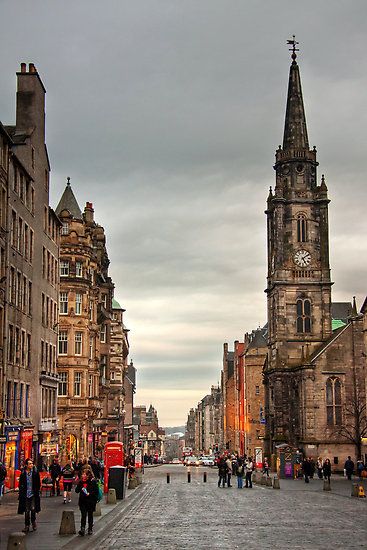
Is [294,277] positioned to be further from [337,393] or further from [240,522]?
[240,522]

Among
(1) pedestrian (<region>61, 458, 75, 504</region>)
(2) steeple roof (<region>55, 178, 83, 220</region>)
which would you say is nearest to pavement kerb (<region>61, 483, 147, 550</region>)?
(1) pedestrian (<region>61, 458, 75, 504</region>)

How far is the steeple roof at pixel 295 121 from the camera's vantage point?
88000mm

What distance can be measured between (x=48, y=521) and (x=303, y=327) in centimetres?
5972

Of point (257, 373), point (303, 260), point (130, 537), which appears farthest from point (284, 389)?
point (130, 537)

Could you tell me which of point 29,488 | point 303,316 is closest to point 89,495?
point 29,488

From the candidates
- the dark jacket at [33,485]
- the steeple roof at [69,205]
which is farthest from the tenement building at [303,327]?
the dark jacket at [33,485]

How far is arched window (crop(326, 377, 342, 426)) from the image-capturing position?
7850 centimetres

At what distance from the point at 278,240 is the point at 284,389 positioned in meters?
14.5

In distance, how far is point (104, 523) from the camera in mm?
27250

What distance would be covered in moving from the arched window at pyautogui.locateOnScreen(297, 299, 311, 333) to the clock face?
366cm

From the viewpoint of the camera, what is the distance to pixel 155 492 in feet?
152

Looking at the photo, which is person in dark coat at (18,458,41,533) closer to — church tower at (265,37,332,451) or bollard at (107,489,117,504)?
bollard at (107,489,117,504)

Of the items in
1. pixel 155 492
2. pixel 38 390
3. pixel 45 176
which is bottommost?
pixel 155 492

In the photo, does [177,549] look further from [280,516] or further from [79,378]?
[79,378]
